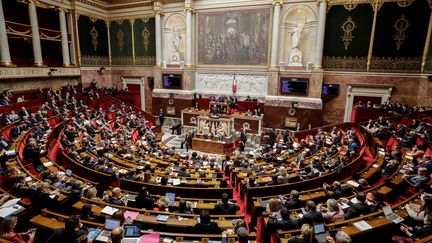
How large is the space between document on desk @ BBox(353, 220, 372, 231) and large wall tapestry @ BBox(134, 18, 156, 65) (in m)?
20.9

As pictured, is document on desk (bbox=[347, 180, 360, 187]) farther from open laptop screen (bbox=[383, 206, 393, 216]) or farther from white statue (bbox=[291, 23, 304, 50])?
white statue (bbox=[291, 23, 304, 50])

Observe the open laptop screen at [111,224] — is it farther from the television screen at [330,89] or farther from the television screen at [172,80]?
the television screen at [172,80]

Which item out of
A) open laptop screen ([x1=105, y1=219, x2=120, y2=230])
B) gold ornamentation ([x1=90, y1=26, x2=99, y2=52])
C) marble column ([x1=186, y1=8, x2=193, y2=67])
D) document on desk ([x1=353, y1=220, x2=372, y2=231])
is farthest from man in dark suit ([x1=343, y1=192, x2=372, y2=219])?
gold ornamentation ([x1=90, y1=26, x2=99, y2=52])

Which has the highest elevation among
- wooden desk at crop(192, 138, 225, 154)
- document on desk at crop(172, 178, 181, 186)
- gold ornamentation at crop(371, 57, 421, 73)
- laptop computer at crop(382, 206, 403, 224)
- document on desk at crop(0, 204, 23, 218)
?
gold ornamentation at crop(371, 57, 421, 73)

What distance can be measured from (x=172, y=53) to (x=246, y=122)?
918 cm

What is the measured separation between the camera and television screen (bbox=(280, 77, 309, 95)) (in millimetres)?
17391

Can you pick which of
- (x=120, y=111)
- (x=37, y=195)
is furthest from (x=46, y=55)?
(x=37, y=195)

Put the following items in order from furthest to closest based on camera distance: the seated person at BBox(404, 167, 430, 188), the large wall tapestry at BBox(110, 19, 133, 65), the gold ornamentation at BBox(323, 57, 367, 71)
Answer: the large wall tapestry at BBox(110, 19, 133, 65) < the gold ornamentation at BBox(323, 57, 367, 71) < the seated person at BBox(404, 167, 430, 188)

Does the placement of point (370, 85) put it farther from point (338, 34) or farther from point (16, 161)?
point (16, 161)

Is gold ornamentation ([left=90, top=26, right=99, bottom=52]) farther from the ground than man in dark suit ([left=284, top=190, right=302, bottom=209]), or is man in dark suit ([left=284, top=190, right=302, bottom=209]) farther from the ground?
gold ornamentation ([left=90, top=26, right=99, bottom=52])

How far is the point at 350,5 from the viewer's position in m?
16.3

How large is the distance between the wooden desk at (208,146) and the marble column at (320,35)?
888 centimetres

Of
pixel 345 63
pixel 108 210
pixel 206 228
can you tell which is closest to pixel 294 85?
pixel 345 63

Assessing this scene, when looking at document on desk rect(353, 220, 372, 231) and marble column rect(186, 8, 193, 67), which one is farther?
marble column rect(186, 8, 193, 67)
